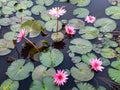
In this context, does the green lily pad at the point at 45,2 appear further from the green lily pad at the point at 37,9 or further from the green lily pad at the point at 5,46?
the green lily pad at the point at 5,46

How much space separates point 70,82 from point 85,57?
0.25 m

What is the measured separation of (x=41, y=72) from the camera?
1812 mm

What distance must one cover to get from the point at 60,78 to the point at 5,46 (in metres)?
0.59

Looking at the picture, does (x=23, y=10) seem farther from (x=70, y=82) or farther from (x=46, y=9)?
(x=70, y=82)

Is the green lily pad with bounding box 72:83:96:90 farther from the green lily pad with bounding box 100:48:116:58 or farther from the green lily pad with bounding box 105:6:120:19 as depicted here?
the green lily pad with bounding box 105:6:120:19

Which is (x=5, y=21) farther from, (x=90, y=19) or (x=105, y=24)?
(x=105, y=24)

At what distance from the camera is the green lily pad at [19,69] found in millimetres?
1803

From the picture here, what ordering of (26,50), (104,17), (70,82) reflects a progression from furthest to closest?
1. (104,17)
2. (26,50)
3. (70,82)

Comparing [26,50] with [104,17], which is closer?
[26,50]

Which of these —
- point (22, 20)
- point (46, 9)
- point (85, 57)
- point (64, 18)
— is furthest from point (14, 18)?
point (85, 57)

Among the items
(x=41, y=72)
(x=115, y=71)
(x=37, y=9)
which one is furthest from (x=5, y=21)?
(x=115, y=71)

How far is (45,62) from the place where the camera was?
1863 mm

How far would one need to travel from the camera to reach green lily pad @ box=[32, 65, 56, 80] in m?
1.79

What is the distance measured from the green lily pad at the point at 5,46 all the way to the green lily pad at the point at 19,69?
15 cm
